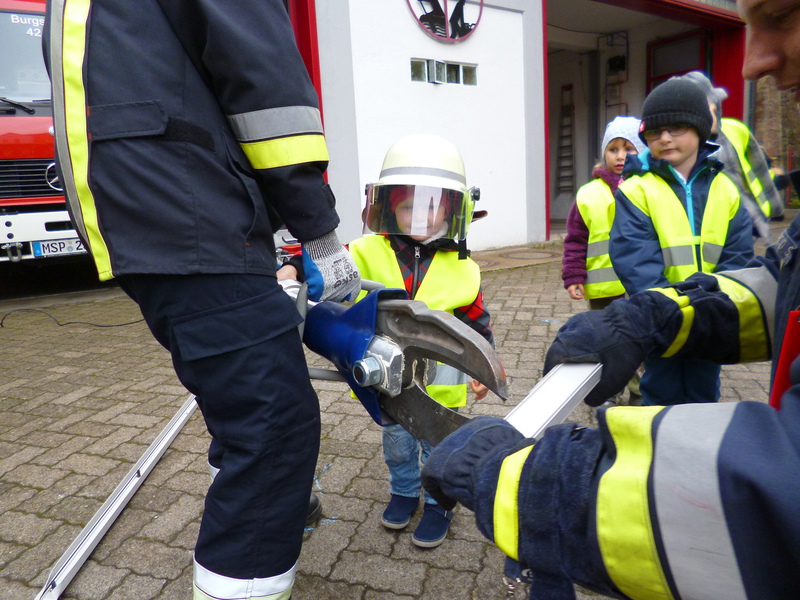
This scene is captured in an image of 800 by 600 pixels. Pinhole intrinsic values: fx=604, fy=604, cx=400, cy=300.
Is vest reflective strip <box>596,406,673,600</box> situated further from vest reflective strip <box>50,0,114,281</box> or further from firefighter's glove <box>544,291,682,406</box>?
vest reflective strip <box>50,0,114,281</box>

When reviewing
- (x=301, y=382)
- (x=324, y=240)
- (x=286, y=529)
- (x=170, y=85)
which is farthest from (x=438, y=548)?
(x=170, y=85)

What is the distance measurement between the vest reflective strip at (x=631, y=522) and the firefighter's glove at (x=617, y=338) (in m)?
0.47

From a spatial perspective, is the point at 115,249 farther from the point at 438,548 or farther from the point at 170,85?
the point at 438,548

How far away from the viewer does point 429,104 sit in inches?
315

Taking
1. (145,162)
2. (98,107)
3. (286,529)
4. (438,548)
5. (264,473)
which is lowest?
(438,548)

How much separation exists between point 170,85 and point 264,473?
929 mm

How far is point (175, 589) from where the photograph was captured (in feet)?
6.53

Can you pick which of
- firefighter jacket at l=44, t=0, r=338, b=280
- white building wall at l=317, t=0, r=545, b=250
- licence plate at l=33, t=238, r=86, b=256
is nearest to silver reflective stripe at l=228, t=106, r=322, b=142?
firefighter jacket at l=44, t=0, r=338, b=280

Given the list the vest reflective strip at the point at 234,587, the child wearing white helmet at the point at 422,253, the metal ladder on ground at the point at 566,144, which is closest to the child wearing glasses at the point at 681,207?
the child wearing white helmet at the point at 422,253

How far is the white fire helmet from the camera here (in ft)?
6.95

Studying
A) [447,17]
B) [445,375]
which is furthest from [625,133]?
[447,17]

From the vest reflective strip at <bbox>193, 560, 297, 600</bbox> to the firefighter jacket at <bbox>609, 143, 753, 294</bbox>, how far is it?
1801 millimetres

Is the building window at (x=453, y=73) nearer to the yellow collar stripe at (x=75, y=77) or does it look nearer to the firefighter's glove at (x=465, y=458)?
the yellow collar stripe at (x=75, y=77)

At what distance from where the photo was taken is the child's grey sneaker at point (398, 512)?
2254 mm
